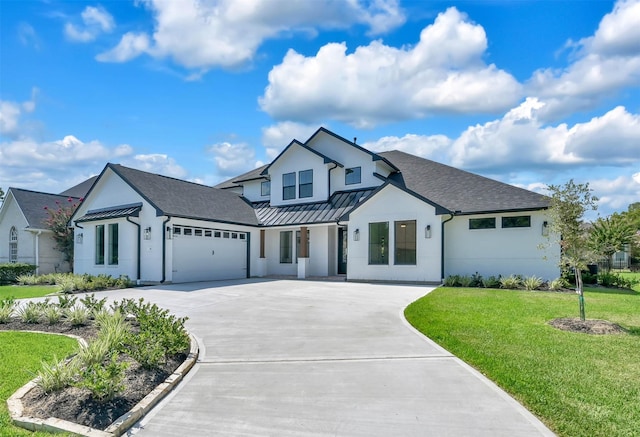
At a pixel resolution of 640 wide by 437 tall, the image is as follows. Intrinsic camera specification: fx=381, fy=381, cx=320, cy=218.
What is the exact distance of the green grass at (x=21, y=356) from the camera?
4.03 metres

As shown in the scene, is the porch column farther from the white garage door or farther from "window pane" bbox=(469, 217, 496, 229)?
"window pane" bbox=(469, 217, 496, 229)

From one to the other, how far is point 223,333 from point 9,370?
3583 mm

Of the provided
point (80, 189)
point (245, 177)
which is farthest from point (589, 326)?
point (80, 189)

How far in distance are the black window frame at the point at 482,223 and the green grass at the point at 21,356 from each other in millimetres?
16548

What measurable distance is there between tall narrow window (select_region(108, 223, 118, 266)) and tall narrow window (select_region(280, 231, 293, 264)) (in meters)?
9.31

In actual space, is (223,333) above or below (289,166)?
below

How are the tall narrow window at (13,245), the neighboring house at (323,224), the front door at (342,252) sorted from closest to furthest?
the neighboring house at (323,224) → the front door at (342,252) → the tall narrow window at (13,245)

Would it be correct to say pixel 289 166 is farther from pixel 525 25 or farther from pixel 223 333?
pixel 223 333

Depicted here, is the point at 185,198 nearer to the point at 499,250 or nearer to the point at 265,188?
the point at 265,188

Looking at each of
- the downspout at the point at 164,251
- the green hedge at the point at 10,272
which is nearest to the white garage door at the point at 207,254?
the downspout at the point at 164,251

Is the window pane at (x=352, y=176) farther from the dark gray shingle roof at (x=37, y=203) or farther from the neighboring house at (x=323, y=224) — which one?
the dark gray shingle roof at (x=37, y=203)

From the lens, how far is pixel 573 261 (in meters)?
8.88

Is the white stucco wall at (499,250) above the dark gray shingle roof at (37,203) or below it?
below

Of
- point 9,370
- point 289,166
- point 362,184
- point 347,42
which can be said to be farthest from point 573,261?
point 289,166
